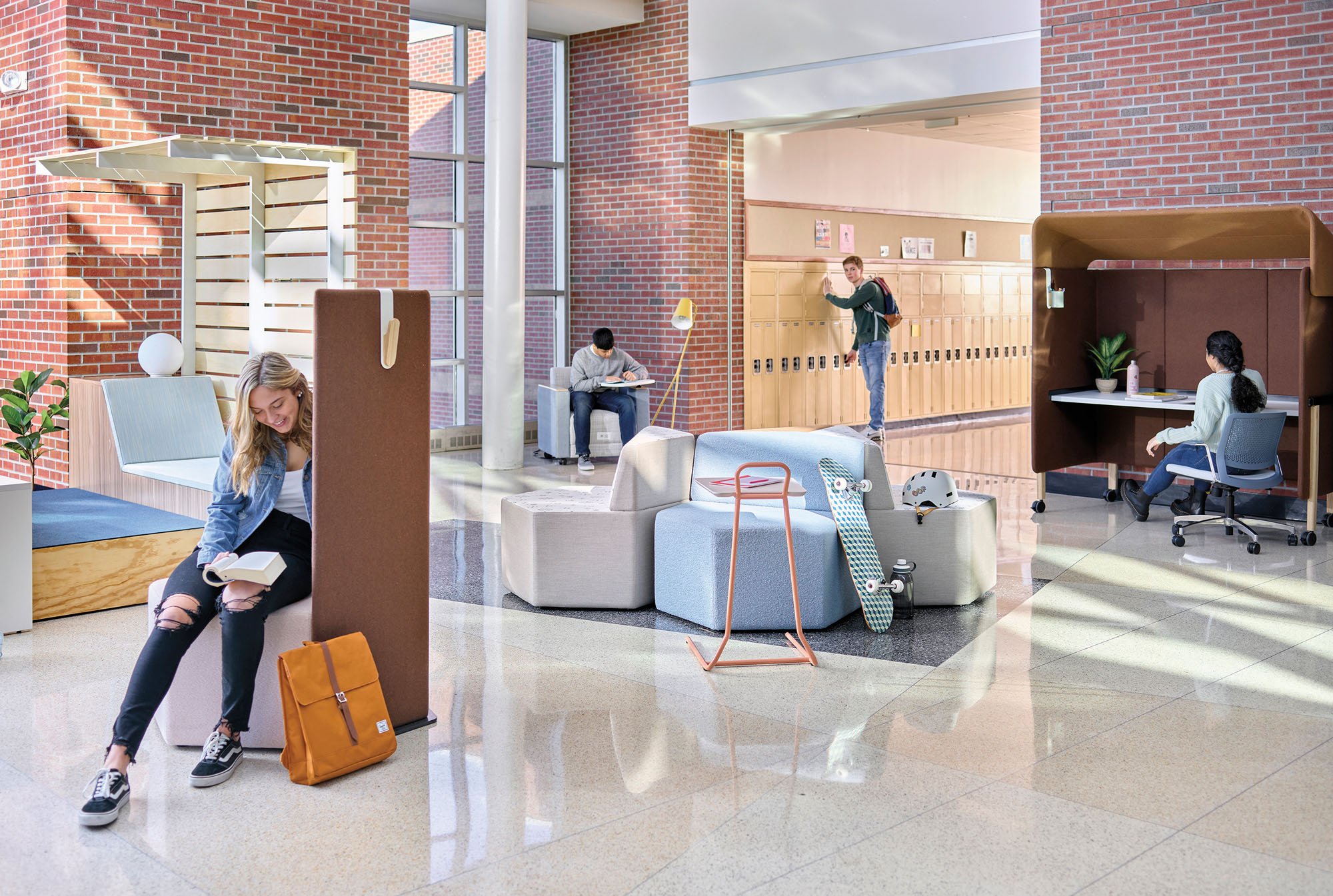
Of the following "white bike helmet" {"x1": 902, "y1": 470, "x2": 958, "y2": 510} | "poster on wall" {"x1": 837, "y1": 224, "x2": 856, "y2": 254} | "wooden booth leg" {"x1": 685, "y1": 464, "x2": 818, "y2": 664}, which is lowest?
"wooden booth leg" {"x1": 685, "y1": 464, "x2": 818, "y2": 664}

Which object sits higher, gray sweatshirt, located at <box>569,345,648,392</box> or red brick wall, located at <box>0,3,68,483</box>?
red brick wall, located at <box>0,3,68,483</box>

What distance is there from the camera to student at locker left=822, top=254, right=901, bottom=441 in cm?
1210

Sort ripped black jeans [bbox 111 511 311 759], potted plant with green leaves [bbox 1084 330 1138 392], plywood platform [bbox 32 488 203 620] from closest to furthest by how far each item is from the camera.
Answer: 1. ripped black jeans [bbox 111 511 311 759]
2. plywood platform [bbox 32 488 203 620]
3. potted plant with green leaves [bbox 1084 330 1138 392]

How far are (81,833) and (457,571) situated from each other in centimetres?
333

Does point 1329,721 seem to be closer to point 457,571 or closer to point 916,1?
point 457,571

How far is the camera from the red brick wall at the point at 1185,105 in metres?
7.86

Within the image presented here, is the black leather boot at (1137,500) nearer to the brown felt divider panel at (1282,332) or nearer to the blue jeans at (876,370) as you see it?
the brown felt divider panel at (1282,332)

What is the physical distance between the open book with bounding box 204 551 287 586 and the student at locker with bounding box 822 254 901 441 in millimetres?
8682

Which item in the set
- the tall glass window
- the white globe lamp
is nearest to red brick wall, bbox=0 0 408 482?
the white globe lamp

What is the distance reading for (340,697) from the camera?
12.4 feet

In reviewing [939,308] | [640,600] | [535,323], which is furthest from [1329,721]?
[939,308]

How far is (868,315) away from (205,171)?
6.46 meters

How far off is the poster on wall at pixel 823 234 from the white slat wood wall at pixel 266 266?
5836 millimetres

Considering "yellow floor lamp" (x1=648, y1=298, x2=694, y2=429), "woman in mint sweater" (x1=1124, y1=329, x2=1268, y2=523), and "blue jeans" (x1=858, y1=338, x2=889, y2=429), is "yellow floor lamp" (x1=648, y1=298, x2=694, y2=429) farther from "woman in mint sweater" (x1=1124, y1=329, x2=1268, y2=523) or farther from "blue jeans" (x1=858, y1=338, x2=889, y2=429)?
"woman in mint sweater" (x1=1124, y1=329, x2=1268, y2=523)
